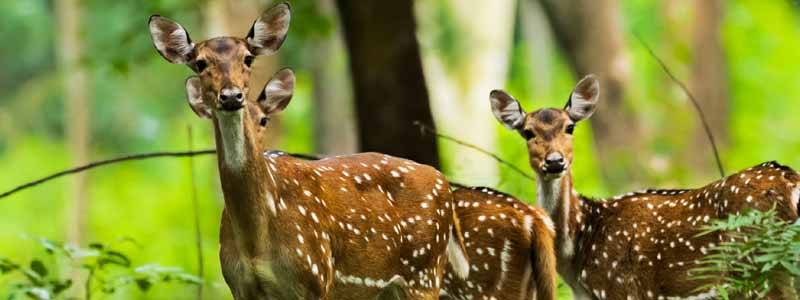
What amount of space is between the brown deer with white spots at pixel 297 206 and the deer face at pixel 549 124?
3.11 ft

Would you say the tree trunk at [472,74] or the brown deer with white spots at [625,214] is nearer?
the brown deer with white spots at [625,214]

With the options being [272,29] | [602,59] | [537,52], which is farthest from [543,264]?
[537,52]

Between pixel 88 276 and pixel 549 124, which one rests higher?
pixel 549 124

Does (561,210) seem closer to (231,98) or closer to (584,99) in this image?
(584,99)

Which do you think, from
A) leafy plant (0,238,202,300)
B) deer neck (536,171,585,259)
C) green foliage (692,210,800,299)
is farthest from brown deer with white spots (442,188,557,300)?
leafy plant (0,238,202,300)

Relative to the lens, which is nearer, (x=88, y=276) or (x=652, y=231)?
(x=652, y=231)

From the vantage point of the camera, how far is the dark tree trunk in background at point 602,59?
809 inches

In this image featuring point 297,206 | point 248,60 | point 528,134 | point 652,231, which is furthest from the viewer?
point 528,134

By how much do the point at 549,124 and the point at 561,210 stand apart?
0.57 m

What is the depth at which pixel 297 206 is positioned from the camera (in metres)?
8.11

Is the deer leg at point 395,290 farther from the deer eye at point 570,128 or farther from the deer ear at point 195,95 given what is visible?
the deer eye at point 570,128

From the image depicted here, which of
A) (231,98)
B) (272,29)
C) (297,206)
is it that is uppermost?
(272,29)

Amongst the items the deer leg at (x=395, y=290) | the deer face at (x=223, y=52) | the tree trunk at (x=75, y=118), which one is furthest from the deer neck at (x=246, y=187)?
the tree trunk at (x=75, y=118)

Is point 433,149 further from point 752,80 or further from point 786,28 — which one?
point 786,28
